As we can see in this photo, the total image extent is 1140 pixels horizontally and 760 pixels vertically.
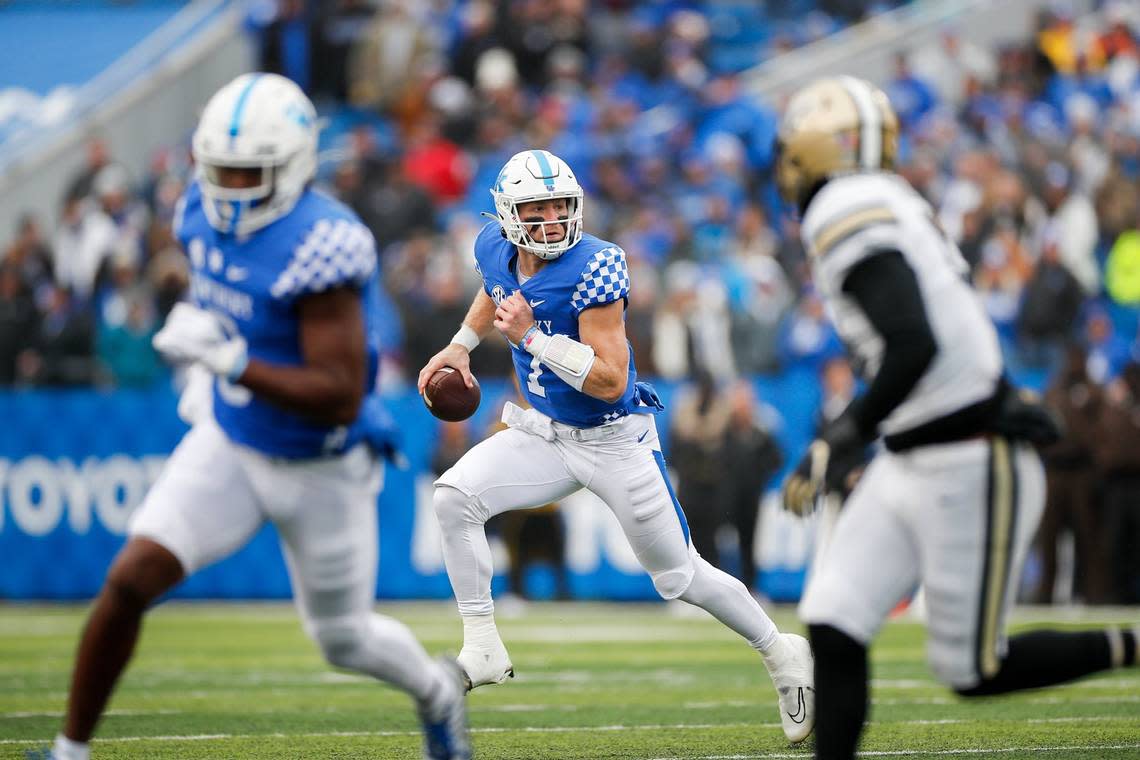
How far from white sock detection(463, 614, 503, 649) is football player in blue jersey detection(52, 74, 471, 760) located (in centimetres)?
131

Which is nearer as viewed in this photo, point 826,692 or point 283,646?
point 826,692

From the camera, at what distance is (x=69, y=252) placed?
14766mm

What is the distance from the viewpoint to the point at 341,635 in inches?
175

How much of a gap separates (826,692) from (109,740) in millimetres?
2837

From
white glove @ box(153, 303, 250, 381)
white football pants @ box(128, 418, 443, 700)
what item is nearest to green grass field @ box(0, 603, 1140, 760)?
white football pants @ box(128, 418, 443, 700)

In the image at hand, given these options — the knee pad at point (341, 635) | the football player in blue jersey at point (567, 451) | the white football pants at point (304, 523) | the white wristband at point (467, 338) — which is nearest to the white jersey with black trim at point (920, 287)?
the white football pants at point (304, 523)

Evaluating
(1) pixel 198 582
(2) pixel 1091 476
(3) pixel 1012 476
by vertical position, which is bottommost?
(1) pixel 198 582

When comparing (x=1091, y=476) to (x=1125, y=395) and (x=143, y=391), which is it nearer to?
(x=1125, y=395)

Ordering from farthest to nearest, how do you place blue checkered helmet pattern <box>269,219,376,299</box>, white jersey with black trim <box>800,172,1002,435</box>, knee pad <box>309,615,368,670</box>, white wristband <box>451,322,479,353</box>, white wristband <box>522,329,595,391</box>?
white wristband <box>451,322,479,353</box>
white wristband <box>522,329,595,391</box>
knee pad <box>309,615,368,670</box>
blue checkered helmet pattern <box>269,219,376,299</box>
white jersey with black trim <box>800,172,1002,435</box>

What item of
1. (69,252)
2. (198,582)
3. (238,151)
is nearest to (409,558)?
(198,582)

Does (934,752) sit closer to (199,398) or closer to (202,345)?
(199,398)

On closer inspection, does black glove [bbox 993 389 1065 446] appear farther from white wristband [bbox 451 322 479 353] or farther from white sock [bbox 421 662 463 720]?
white wristband [bbox 451 322 479 353]

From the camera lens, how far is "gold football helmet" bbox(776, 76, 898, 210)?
4.34 m

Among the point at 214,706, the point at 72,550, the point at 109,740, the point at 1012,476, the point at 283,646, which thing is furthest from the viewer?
the point at 72,550
